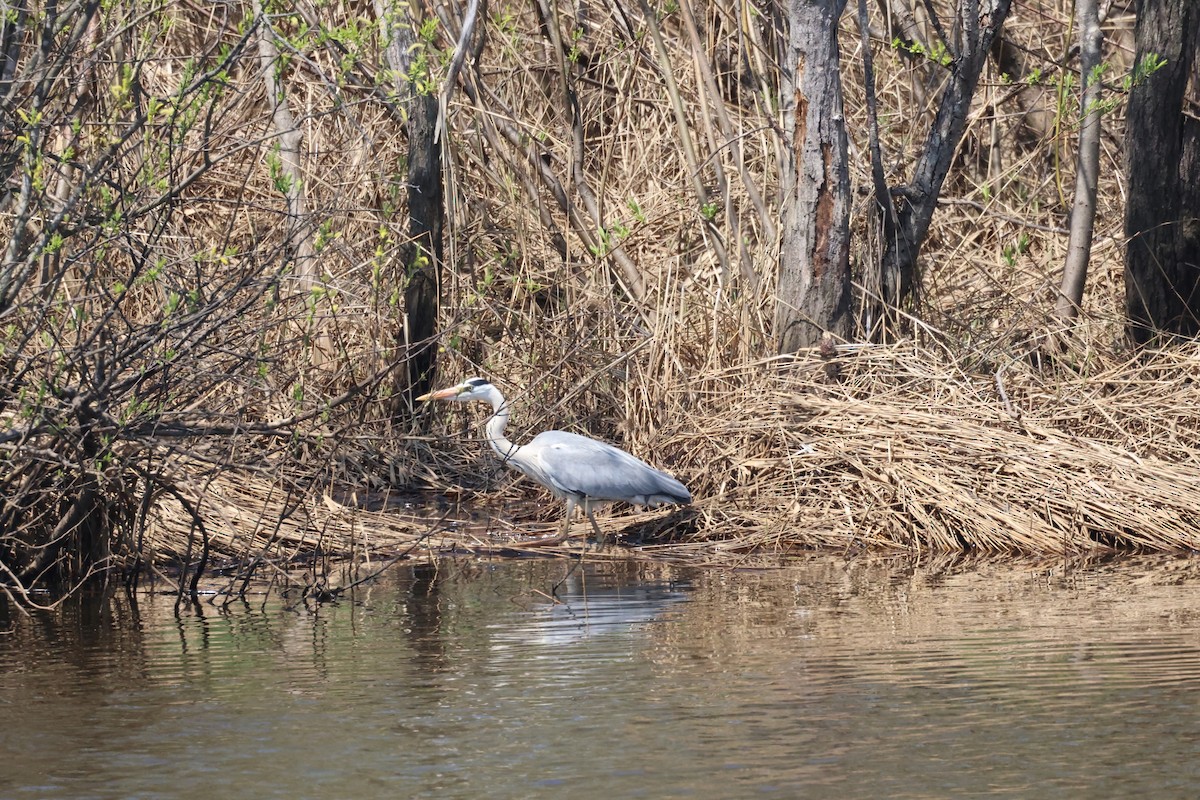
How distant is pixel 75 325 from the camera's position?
6727mm

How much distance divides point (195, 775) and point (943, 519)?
5079 mm

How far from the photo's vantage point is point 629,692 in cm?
509

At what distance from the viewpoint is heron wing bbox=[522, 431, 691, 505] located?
8.58 metres

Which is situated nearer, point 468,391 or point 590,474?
point 590,474

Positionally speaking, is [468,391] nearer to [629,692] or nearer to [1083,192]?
[1083,192]

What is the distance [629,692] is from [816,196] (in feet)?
16.8

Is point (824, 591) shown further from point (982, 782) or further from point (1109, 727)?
point (982, 782)

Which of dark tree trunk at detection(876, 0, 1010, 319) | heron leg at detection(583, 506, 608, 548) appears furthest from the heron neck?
dark tree trunk at detection(876, 0, 1010, 319)

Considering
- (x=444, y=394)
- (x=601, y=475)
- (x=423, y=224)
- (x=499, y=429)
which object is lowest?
(x=601, y=475)

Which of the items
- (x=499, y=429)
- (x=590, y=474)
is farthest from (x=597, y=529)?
(x=499, y=429)

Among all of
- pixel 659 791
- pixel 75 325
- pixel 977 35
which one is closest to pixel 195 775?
pixel 659 791

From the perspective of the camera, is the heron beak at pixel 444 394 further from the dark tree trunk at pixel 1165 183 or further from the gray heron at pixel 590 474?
the dark tree trunk at pixel 1165 183

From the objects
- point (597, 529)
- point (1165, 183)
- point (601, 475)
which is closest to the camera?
point (601, 475)

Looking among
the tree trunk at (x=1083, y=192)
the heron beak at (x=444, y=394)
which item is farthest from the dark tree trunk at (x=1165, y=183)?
the heron beak at (x=444, y=394)
